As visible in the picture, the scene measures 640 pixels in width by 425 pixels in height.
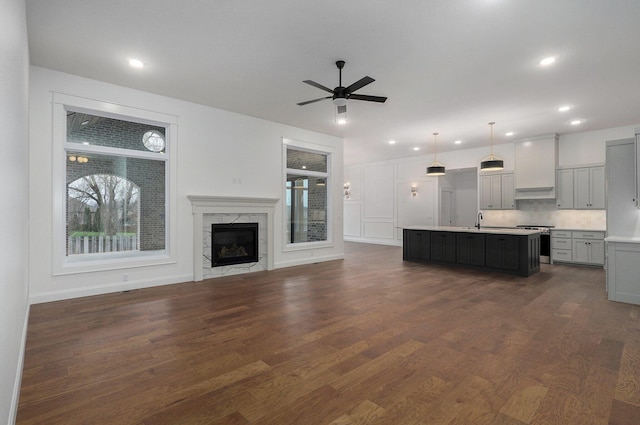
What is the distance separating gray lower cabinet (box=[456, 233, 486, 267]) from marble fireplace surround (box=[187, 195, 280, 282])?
408 centimetres

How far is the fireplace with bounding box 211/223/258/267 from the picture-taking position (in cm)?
607

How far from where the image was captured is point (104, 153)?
4.91 meters

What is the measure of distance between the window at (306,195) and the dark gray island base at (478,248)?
2.23 metres

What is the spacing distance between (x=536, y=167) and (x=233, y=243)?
756 cm

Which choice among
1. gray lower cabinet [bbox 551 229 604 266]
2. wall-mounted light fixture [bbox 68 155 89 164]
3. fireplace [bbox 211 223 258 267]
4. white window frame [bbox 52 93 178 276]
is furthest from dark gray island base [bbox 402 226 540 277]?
wall-mounted light fixture [bbox 68 155 89 164]

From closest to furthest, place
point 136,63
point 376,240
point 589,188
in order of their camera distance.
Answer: point 136,63
point 589,188
point 376,240

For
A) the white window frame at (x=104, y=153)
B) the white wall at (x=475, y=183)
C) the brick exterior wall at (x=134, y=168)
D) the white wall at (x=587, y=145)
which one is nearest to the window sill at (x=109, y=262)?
the white window frame at (x=104, y=153)

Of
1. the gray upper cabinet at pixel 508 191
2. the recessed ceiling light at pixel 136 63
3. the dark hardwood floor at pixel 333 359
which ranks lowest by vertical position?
the dark hardwood floor at pixel 333 359

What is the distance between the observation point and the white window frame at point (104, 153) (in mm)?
4426

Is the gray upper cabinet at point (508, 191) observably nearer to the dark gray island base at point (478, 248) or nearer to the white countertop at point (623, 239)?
the dark gray island base at point (478, 248)

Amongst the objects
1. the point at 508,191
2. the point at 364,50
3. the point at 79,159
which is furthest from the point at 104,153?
the point at 508,191

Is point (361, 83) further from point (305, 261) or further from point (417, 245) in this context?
point (417, 245)

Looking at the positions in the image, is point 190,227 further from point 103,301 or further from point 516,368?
point 516,368

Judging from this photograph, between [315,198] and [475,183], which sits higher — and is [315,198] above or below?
below
